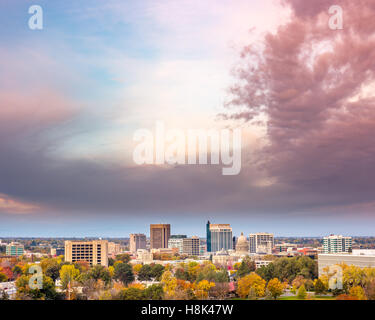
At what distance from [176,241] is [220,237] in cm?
695

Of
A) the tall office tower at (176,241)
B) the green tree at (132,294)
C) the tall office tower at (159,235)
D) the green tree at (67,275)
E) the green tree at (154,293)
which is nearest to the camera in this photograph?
the green tree at (132,294)

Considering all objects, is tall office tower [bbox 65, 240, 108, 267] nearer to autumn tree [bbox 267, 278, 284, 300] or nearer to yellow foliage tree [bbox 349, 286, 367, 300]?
autumn tree [bbox 267, 278, 284, 300]

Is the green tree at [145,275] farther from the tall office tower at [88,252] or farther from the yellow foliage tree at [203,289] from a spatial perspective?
the tall office tower at [88,252]

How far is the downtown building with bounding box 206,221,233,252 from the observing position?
73.2m

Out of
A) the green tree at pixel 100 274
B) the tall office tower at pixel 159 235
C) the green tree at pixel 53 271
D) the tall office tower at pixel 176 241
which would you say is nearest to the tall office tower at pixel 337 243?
the tall office tower at pixel 176 241

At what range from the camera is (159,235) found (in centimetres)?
7712

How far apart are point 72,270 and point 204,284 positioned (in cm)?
788

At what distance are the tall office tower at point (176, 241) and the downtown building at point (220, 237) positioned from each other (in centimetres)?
458

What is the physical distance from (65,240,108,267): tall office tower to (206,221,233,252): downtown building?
38.2 metres

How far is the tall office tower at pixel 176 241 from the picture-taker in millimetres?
73294
